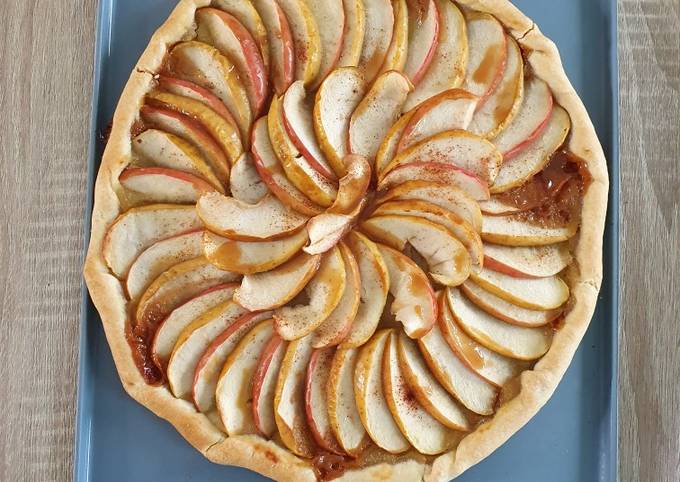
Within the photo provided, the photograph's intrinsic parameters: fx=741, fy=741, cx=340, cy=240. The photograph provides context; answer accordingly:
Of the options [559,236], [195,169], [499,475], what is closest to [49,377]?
[195,169]

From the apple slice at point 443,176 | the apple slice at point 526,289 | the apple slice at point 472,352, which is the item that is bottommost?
the apple slice at point 472,352

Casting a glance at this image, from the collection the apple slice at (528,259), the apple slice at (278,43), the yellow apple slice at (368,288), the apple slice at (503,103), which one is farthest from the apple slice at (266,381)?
the apple slice at (503,103)

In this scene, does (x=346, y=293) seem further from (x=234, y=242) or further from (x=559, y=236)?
(x=559, y=236)

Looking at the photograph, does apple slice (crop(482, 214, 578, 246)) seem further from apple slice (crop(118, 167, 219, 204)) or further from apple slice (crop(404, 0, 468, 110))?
apple slice (crop(118, 167, 219, 204))

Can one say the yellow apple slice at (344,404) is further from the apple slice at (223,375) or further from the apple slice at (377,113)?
the apple slice at (377,113)

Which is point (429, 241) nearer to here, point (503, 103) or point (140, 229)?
point (503, 103)

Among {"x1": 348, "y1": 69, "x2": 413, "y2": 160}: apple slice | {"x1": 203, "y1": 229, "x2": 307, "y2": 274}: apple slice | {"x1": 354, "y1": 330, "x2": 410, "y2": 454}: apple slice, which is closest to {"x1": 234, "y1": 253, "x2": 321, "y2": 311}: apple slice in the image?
{"x1": 203, "y1": 229, "x2": 307, "y2": 274}: apple slice
